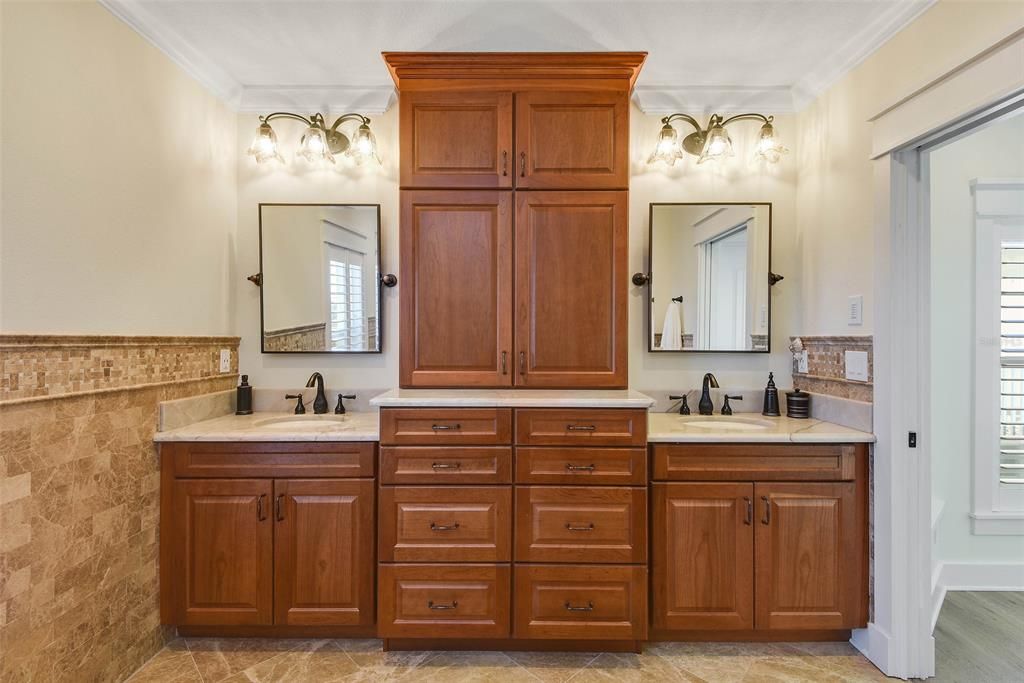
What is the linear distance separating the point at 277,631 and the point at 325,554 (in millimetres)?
440

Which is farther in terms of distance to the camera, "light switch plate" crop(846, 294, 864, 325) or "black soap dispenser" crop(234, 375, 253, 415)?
"black soap dispenser" crop(234, 375, 253, 415)

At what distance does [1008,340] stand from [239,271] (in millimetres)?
3944

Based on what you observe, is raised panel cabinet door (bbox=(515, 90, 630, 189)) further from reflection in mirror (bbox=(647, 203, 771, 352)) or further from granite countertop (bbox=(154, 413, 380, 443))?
granite countertop (bbox=(154, 413, 380, 443))

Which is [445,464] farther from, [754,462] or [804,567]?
[804,567]

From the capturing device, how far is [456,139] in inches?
87.4

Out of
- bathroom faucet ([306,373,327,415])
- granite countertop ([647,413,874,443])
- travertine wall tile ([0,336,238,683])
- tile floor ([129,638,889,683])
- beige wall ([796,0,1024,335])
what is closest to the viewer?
travertine wall tile ([0,336,238,683])

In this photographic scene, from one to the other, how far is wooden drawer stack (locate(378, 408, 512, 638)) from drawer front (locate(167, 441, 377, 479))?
0.42 ft

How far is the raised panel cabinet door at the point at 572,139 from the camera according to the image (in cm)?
221

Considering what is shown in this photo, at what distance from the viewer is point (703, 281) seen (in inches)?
101

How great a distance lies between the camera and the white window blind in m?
2.56

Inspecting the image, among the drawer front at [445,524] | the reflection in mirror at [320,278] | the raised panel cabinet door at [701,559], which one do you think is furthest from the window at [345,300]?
the raised panel cabinet door at [701,559]

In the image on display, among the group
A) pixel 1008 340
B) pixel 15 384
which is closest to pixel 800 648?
pixel 1008 340

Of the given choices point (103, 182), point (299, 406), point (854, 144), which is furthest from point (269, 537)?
point (854, 144)

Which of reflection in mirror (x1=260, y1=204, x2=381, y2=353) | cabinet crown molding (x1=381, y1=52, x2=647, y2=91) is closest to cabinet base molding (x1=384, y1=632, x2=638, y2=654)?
reflection in mirror (x1=260, y1=204, x2=381, y2=353)
